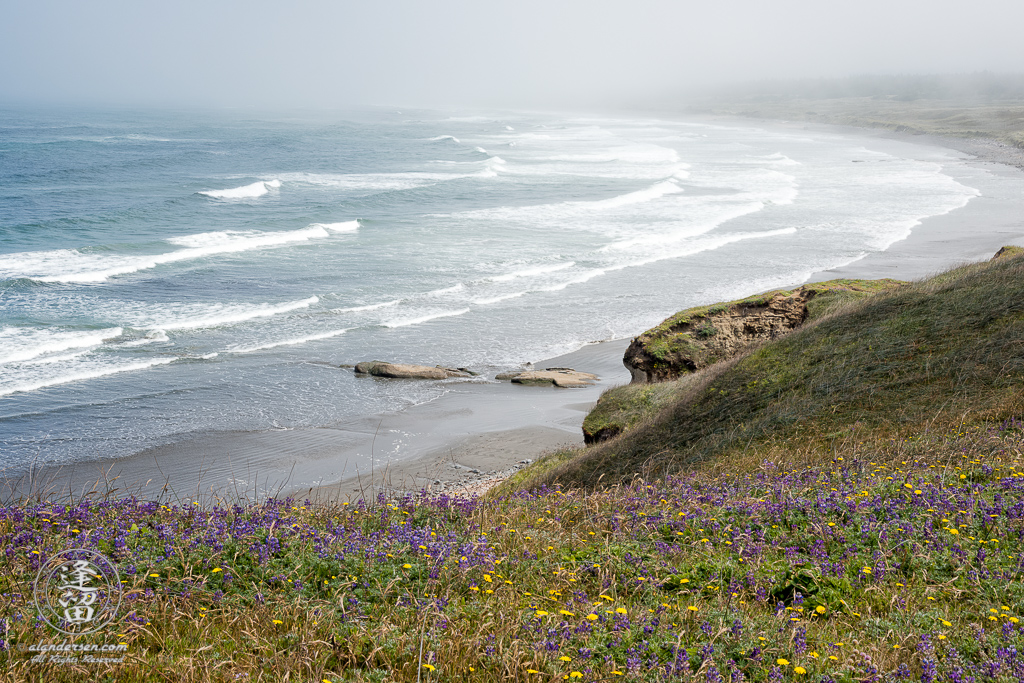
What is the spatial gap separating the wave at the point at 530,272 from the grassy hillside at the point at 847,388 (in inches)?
666

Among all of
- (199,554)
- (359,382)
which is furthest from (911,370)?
(359,382)

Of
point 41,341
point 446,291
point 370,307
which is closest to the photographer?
point 41,341

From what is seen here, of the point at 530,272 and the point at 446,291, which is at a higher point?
the point at 530,272

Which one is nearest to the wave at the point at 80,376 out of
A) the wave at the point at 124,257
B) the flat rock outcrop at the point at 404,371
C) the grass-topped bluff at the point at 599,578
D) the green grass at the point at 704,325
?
the flat rock outcrop at the point at 404,371

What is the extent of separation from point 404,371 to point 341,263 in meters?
13.5

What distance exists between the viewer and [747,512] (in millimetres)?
5863

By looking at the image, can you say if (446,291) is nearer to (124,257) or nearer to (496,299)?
(496,299)

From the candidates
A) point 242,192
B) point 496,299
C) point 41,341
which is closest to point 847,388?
point 496,299

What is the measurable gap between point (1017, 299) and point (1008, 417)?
340 cm

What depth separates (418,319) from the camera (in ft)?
81.1

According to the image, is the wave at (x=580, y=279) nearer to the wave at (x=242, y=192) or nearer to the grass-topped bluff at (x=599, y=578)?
the grass-topped bluff at (x=599, y=578)

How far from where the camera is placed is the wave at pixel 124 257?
1124 inches

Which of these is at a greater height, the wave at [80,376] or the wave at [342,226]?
the wave at [342,226]

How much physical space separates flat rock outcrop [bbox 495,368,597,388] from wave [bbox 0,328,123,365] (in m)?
11.8
